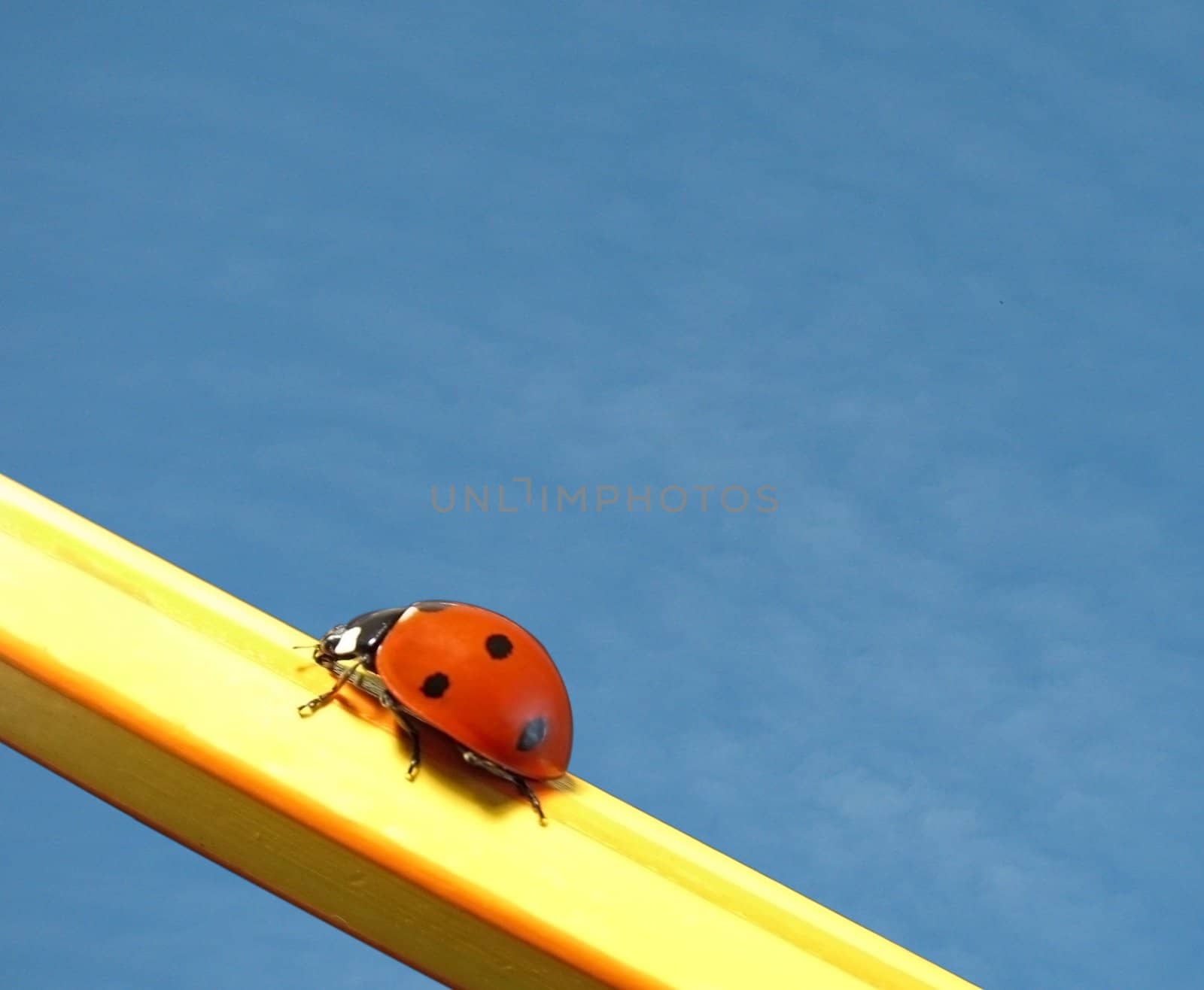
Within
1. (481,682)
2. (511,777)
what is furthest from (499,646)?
(511,777)

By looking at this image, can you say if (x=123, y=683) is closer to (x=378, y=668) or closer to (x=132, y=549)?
(x=132, y=549)

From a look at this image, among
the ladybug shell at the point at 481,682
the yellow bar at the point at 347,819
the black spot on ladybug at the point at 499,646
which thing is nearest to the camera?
the yellow bar at the point at 347,819

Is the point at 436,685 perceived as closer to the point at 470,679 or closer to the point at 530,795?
the point at 470,679

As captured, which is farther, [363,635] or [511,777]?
[363,635]

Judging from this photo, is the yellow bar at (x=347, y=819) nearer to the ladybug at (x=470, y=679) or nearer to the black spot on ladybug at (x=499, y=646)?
the ladybug at (x=470, y=679)

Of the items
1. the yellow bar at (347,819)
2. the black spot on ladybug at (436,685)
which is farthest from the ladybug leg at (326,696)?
the black spot on ladybug at (436,685)

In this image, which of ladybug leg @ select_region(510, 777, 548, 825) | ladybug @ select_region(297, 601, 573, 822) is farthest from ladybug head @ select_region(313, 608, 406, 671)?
ladybug leg @ select_region(510, 777, 548, 825)
